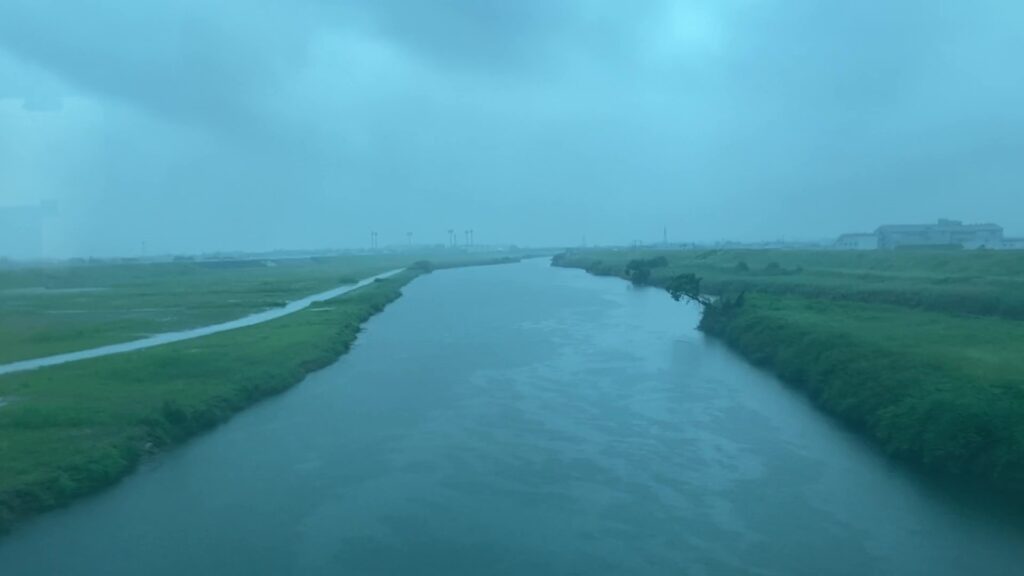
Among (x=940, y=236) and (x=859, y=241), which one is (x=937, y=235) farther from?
(x=859, y=241)

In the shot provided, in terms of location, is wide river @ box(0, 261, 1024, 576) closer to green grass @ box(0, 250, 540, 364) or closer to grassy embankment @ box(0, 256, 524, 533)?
grassy embankment @ box(0, 256, 524, 533)

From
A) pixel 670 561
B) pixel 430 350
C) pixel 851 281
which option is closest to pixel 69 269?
pixel 430 350

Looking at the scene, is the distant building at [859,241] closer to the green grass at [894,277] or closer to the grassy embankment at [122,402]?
the green grass at [894,277]

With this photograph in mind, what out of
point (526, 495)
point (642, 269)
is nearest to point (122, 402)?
point (526, 495)

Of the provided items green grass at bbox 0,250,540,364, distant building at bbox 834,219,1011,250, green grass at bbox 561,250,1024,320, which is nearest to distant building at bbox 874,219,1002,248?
distant building at bbox 834,219,1011,250

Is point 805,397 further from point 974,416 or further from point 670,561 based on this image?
point 670,561

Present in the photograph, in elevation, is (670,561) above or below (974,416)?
below
